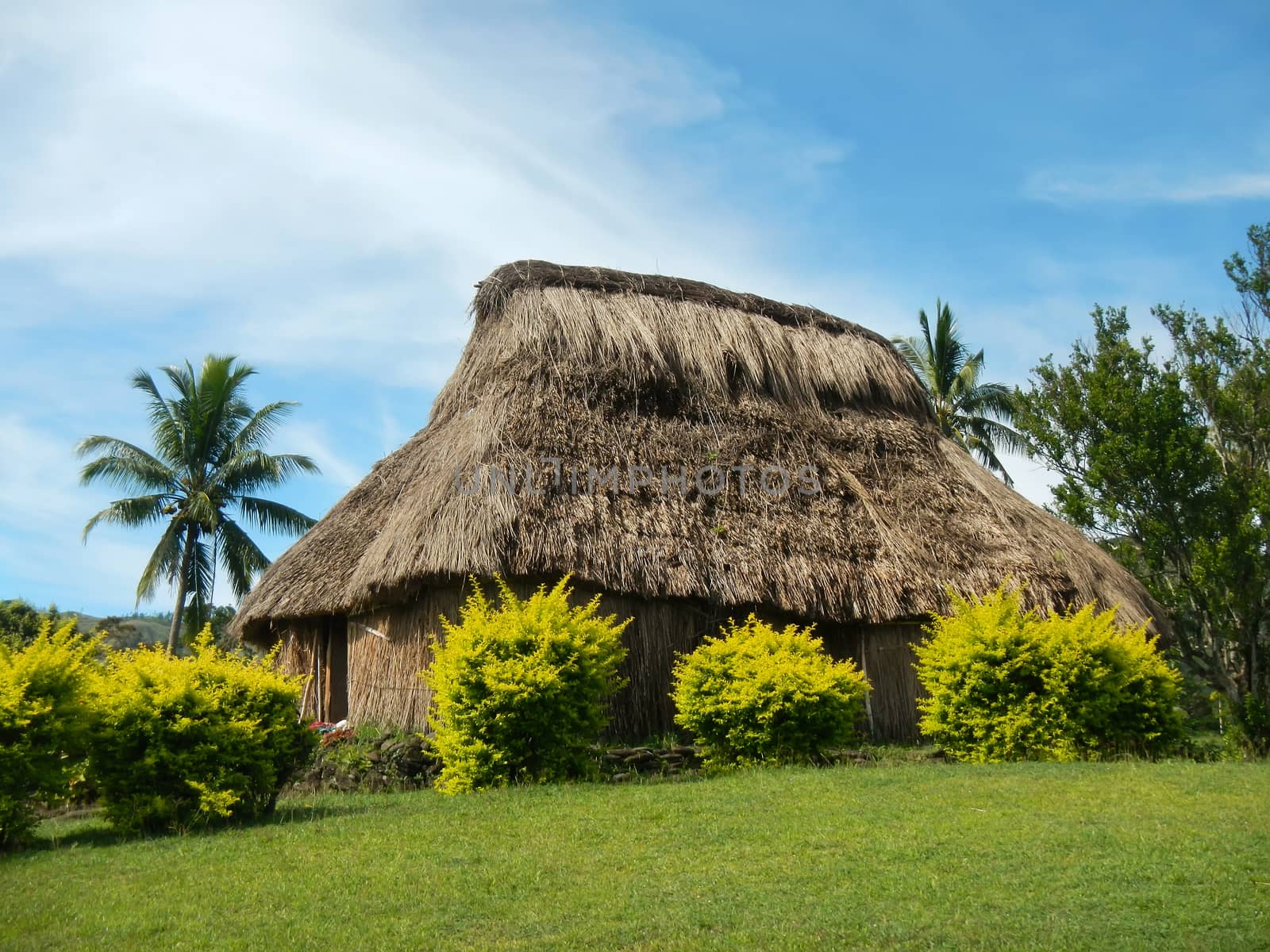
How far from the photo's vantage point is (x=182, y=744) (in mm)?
8250

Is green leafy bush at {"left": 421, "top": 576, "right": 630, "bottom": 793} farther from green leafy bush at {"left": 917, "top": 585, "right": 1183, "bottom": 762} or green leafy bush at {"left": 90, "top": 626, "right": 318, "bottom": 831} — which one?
green leafy bush at {"left": 917, "top": 585, "right": 1183, "bottom": 762}

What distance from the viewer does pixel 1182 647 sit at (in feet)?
52.5

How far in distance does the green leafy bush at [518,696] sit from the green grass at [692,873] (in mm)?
548

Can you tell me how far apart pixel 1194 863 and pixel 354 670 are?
10070mm

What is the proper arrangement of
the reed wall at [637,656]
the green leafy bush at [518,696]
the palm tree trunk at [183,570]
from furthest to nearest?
the palm tree trunk at [183,570] < the reed wall at [637,656] < the green leafy bush at [518,696]

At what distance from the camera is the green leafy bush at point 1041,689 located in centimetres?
1135

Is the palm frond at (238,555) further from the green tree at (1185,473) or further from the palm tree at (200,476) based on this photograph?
the green tree at (1185,473)

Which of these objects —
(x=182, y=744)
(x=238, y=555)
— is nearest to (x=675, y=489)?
(x=182, y=744)

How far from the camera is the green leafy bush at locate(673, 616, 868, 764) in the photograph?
10.6 meters

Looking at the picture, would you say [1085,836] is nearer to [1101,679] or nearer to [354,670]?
[1101,679]

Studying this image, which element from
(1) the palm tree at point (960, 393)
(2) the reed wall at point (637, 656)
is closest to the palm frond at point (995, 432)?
(1) the palm tree at point (960, 393)

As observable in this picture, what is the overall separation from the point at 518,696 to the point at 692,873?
3463 millimetres

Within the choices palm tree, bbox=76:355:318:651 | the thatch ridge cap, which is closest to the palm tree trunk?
palm tree, bbox=76:355:318:651

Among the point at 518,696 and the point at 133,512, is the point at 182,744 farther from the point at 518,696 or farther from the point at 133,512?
the point at 133,512
